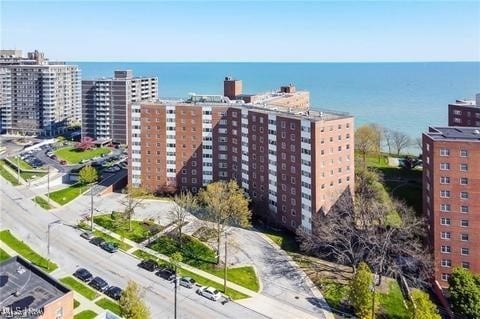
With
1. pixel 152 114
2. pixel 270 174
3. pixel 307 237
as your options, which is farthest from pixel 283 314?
pixel 152 114

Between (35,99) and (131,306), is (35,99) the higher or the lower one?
the higher one

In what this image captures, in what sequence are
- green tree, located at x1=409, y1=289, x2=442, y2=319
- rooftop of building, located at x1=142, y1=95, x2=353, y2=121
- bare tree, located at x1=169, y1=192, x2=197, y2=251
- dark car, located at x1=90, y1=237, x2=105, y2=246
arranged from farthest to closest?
1. rooftop of building, located at x1=142, y1=95, x2=353, y2=121
2. bare tree, located at x1=169, y1=192, x2=197, y2=251
3. dark car, located at x1=90, y1=237, x2=105, y2=246
4. green tree, located at x1=409, y1=289, x2=442, y2=319

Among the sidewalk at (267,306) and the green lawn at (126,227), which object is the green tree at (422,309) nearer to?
the sidewalk at (267,306)

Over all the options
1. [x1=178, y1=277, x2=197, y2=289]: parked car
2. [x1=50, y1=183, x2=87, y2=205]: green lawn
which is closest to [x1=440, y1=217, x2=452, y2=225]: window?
[x1=178, y1=277, x2=197, y2=289]: parked car

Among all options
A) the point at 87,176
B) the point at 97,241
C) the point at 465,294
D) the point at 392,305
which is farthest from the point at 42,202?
the point at 465,294

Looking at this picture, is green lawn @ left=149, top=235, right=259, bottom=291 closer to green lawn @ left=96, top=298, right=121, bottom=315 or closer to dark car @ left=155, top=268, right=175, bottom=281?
dark car @ left=155, top=268, right=175, bottom=281

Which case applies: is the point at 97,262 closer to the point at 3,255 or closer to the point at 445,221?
the point at 3,255
